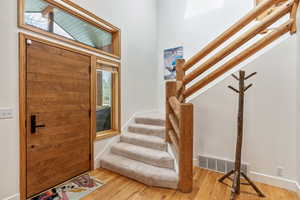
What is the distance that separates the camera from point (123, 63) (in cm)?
325

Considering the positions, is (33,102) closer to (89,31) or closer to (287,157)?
(89,31)

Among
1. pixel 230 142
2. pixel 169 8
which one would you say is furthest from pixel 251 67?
pixel 169 8

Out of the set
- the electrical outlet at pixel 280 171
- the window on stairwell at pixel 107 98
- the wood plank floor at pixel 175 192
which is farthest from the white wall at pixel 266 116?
the window on stairwell at pixel 107 98

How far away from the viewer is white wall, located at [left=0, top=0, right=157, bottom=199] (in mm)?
1617

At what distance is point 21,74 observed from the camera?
5.70ft

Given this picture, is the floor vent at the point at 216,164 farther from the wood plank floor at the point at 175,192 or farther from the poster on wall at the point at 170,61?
the poster on wall at the point at 170,61

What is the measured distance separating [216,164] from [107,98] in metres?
2.42

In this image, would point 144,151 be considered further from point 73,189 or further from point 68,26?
point 68,26

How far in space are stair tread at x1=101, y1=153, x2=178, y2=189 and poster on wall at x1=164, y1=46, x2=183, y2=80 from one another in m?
2.42

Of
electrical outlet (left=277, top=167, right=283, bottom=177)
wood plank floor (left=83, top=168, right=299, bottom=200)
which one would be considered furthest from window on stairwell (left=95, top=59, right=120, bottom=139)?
electrical outlet (left=277, top=167, right=283, bottom=177)

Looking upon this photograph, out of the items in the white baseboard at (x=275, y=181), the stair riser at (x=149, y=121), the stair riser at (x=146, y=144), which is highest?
the stair riser at (x=149, y=121)
